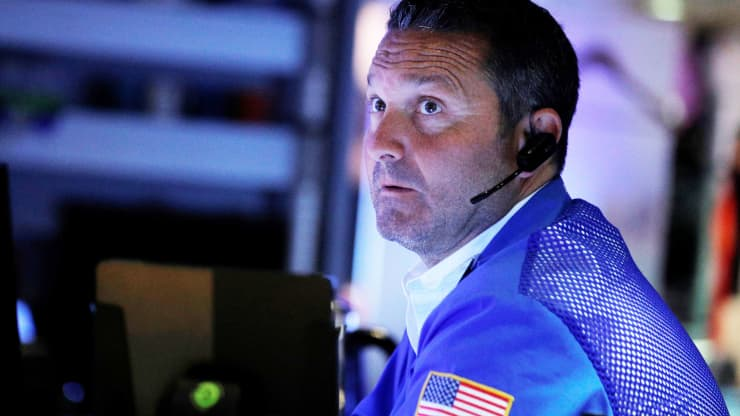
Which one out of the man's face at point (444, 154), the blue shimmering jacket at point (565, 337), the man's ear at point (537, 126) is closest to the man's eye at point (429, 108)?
the man's face at point (444, 154)

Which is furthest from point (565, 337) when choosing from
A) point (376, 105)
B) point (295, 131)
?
point (295, 131)

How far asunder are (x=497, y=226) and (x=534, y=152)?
0.11 metres

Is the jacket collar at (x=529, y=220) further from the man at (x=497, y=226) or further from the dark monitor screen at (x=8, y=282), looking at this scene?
the dark monitor screen at (x=8, y=282)

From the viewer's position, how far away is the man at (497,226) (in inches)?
36.1

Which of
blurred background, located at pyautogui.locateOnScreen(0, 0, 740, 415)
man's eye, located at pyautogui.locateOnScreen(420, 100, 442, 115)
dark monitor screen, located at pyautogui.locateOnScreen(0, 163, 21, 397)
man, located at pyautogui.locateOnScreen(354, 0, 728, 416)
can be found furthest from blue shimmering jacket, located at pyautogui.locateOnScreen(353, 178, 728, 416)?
blurred background, located at pyautogui.locateOnScreen(0, 0, 740, 415)

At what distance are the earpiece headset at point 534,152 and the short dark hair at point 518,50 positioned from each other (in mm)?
36

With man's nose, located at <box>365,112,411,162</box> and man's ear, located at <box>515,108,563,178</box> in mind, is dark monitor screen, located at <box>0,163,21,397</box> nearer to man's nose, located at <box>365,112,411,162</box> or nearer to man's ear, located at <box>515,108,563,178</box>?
man's nose, located at <box>365,112,411,162</box>

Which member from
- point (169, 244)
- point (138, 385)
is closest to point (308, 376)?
point (138, 385)

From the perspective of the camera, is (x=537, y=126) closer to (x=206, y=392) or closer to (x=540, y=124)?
(x=540, y=124)

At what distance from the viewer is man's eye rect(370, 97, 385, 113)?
1.31 m

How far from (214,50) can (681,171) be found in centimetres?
247

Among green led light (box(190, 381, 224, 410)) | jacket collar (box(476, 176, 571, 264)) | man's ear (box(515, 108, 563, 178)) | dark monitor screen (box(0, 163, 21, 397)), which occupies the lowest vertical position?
green led light (box(190, 381, 224, 410))

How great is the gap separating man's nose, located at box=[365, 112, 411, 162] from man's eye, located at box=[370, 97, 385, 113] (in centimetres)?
8

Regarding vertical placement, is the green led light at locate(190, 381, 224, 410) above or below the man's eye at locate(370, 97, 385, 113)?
below
